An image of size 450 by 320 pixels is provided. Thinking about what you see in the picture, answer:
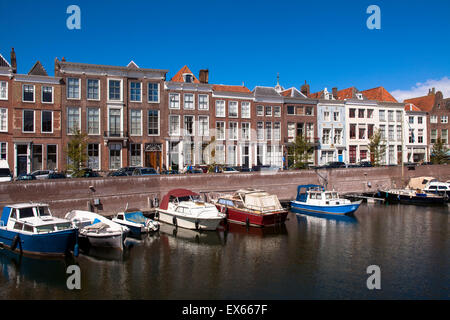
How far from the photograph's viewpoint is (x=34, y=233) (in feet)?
76.8

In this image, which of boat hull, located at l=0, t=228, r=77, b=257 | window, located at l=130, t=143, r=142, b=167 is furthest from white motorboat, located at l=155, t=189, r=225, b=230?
window, located at l=130, t=143, r=142, b=167

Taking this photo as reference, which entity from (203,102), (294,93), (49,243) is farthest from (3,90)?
(294,93)

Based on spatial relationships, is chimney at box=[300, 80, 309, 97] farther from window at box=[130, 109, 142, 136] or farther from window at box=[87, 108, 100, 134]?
window at box=[87, 108, 100, 134]

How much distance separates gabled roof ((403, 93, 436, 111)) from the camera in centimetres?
7306

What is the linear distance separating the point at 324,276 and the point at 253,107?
39.1m

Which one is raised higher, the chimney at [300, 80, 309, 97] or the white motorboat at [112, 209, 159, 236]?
the chimney at [300, 80, 309, 97]

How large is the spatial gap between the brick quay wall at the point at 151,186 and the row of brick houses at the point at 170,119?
951 centimetres

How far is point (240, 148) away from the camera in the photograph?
54750 mm

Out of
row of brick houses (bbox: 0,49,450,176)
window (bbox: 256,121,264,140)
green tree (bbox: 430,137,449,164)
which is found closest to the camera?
row of brick houses (bbox: 0,49,450,176)

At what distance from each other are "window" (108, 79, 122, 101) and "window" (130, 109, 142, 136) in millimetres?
2473

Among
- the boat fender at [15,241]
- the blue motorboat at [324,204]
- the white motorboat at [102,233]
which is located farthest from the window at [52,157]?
the blue motorboat at [324,204]

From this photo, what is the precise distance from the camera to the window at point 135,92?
48.1 metres

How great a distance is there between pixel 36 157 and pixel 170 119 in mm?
17280

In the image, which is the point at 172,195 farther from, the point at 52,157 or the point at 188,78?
the point at 188,78
